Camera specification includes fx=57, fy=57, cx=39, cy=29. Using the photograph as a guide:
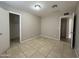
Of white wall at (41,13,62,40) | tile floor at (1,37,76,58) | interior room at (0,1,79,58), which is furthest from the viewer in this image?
white wall at (41,13,62,40)

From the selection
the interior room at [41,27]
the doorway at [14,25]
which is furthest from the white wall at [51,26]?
the doorway at [14,25]

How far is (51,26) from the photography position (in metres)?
5.02

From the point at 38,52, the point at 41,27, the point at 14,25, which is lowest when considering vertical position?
the point at 38,52

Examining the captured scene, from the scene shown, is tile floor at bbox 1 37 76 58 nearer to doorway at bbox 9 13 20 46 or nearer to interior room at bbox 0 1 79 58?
interior room at bbox 0 1 79 58

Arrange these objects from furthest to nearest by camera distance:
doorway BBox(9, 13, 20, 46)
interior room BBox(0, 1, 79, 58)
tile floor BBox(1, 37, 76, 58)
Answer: doorway BBox(9, 13, 20, 46) < interior room BBox(0, 1, 79, 58) < tile floor BBox(1, 37, 76, 58)

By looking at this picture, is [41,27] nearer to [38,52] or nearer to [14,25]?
[14,25]

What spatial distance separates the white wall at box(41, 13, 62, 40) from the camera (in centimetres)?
455

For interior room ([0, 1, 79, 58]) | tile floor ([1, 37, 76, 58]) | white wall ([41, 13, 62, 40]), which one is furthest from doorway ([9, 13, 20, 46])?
white wall ([41, 13, 62, 40])

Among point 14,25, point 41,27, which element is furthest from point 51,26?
point 14,25

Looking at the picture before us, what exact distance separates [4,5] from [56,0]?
232cm

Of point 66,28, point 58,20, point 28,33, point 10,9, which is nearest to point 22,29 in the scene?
point 28,33

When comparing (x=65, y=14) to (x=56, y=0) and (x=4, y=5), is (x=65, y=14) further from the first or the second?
(x=4, y=5)

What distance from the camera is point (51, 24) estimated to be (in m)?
5.01

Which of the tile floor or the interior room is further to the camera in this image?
the interior room
